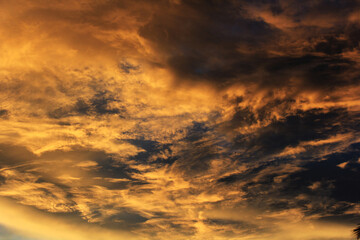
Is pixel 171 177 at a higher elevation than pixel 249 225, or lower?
higher

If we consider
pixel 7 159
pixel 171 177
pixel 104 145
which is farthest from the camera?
pixel 171 177

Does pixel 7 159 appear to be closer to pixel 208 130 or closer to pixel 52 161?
pixel 52 161

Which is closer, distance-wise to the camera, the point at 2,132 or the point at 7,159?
the point at 2,132

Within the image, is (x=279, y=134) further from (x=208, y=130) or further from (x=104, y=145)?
(x=104, y=145)

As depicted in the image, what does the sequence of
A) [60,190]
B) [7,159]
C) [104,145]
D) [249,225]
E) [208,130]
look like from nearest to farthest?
[208,130] < [104,145] < [7,159] < [60,190] < [249,225]

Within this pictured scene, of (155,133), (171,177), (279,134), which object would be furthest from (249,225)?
(155,133)

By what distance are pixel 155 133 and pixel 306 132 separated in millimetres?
15633

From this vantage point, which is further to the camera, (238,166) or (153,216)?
(153,216)

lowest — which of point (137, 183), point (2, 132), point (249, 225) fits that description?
point (249, 225)

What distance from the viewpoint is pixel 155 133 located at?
88.5 feet

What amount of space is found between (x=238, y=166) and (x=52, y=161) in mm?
21899

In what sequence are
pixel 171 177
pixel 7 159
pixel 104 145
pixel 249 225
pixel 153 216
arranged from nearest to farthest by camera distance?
pixel 104 145, pixel 7 159, pixel 171 177, pixel 153 216, pixel 249 225

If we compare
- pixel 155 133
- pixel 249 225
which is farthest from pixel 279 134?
pixel 249 225

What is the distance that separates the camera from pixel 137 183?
111ft
